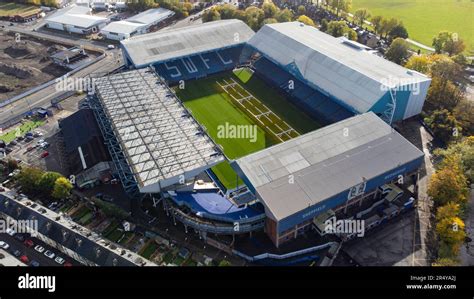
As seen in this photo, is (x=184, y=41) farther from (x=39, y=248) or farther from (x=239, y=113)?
(x=39, y=248)

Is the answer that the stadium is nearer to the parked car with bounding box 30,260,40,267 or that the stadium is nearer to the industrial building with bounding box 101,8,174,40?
the parked car with bounding box 30,260,40,267

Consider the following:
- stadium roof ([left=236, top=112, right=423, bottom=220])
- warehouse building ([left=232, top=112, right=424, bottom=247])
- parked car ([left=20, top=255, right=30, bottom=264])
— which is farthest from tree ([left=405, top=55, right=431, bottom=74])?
parked car ([left=20, top=255, right=30, bottom=264])

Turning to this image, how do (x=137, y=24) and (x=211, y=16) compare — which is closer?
(x=137, y=24)

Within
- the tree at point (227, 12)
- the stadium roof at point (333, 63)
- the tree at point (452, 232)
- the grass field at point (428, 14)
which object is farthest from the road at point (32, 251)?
the grass field at point (428, 14)

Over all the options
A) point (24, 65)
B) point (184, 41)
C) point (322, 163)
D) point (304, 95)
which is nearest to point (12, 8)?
point (24, 65)

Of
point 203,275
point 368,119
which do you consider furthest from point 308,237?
point 368,119

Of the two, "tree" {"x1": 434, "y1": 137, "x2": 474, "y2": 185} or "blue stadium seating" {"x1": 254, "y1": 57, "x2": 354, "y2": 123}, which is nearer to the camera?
"tree" {"x1": 434, "y1": 137, "x2": 474, "y2": 185}

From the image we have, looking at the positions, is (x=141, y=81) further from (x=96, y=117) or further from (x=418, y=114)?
(x=418, y=114)
